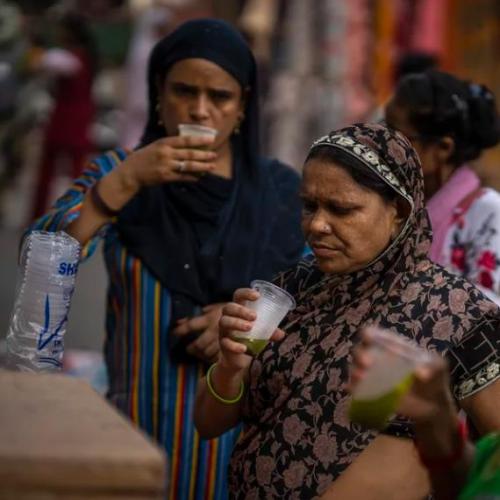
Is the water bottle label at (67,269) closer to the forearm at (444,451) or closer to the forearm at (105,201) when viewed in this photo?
the forearm at (105,201)

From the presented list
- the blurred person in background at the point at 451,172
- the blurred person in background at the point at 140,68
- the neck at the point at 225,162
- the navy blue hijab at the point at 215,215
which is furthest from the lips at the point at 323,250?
the blurred person in background at the point at 140,68

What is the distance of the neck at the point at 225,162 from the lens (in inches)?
170

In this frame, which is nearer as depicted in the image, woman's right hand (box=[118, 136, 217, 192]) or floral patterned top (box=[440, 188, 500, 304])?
woman's right hand (box=[118, 136, 217, 192])

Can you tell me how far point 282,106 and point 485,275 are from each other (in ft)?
21.2

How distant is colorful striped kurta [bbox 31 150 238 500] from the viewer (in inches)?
161

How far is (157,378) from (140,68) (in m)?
6.47

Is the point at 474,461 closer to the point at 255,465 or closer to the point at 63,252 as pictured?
the point at 255,465

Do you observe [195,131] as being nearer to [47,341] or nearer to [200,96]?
[200,96]

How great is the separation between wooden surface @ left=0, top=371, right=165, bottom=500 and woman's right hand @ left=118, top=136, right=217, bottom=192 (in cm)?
170

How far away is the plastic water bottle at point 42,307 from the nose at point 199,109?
2.68 feet

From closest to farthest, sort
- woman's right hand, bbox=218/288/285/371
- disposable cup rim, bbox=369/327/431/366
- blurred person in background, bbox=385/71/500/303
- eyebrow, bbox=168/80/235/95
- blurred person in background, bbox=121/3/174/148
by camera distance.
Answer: disposable cup rim, bbox=369/327/431/366 < woman's right hand, bbox=218/288/285/371 < eyebrow, bbox=168/80/235/95 < blurred person in background, bbox=385/71/500/303 < blurred person in background, bbox=121/3/174/148

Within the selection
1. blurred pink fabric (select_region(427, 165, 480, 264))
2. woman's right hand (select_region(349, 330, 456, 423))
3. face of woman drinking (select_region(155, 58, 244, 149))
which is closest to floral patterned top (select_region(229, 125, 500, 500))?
woman's right hand (select_region(349, 330, 456, 423))

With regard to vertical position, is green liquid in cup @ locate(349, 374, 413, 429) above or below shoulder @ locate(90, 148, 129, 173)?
above

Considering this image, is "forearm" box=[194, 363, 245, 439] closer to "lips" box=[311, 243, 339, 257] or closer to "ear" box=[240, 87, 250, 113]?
"lips" box=[311, 243, 339, 257]
